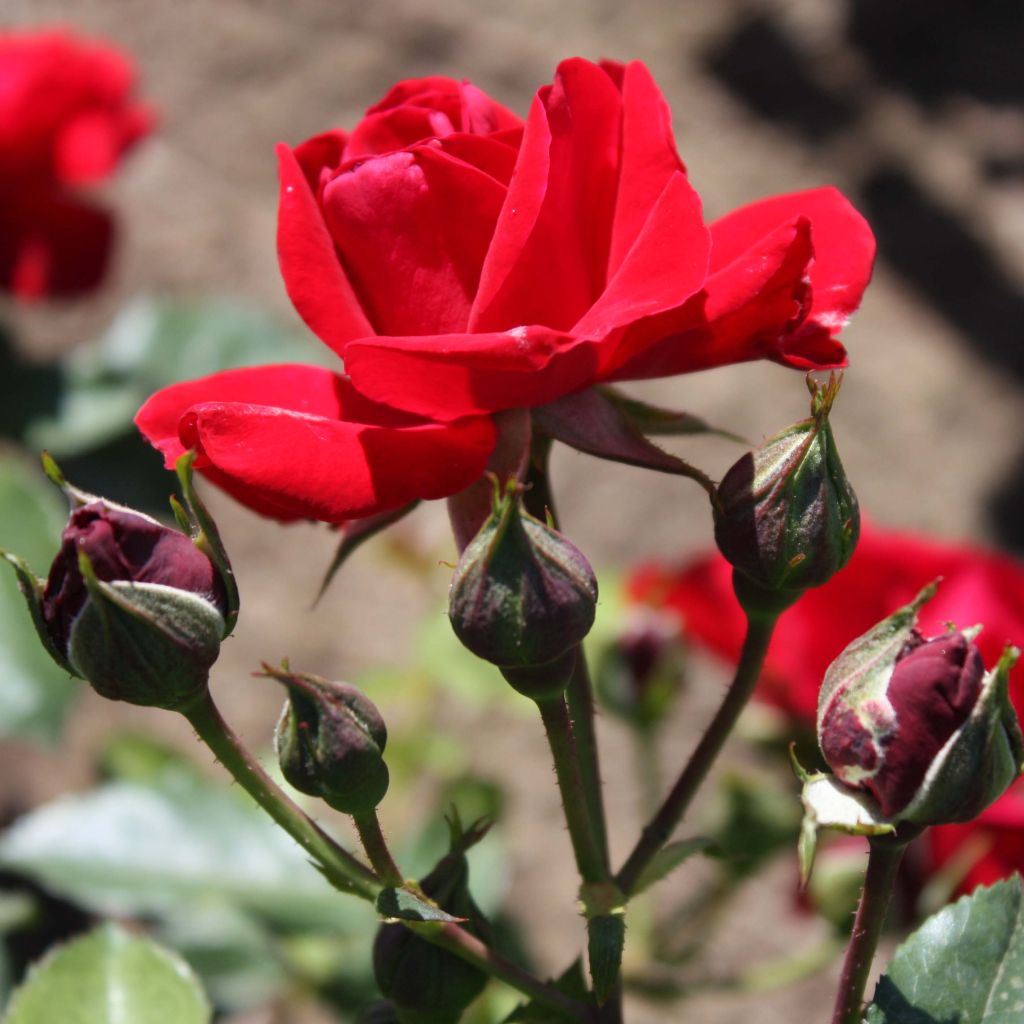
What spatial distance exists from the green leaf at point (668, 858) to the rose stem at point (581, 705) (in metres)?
0.02

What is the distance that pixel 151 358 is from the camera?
1.42 m

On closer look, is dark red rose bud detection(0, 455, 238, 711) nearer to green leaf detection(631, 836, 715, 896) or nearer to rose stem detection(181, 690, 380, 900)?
rose stem detection(181, 690, 380, 900)

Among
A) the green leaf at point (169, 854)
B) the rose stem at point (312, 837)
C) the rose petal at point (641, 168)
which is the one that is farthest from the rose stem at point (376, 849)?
the green leaf at point (169, 854)

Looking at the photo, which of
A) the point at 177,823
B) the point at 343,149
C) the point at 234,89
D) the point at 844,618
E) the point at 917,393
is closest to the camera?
the point at 343,149

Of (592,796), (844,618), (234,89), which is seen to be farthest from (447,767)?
(234,89)

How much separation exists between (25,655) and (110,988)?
0.40m

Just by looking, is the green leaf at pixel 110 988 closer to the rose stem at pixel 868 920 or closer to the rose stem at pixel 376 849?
the rose stem at pixel 376 849

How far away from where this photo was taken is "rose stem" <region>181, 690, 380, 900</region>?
53 centimetres

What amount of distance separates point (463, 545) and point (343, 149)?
0.20 metres

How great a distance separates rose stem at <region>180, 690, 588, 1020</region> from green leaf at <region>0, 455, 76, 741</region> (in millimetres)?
542

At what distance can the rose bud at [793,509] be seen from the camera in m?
0.52

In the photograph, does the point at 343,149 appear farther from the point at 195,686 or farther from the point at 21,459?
the point at 21,459

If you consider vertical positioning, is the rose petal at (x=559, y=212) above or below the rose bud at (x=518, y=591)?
above

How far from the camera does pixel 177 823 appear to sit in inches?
43.5
